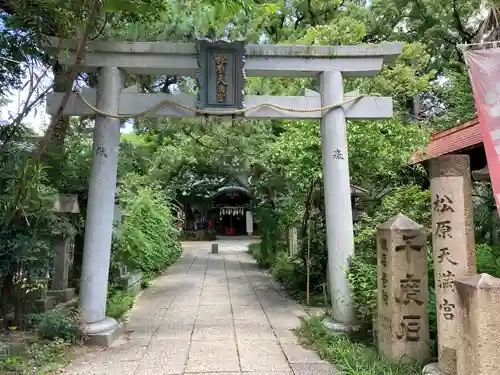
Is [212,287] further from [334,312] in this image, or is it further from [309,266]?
[334,312]

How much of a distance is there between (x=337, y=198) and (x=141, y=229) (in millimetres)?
5814

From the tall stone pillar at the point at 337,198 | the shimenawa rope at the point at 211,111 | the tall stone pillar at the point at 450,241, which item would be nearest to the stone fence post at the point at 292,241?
the tall stone pillar at the point at 337,198

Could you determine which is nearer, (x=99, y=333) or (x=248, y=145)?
(x=99, y=333)

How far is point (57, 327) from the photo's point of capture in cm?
573

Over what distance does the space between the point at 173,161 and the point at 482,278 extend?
61.9ft

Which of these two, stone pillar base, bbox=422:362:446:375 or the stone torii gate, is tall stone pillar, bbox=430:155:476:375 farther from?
the stone torii gate

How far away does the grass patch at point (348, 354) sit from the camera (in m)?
4.51

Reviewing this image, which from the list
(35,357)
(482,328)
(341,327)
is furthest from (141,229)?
(482,328)

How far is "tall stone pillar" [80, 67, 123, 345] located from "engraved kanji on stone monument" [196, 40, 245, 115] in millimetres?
1245

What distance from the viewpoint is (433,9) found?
54.0 ft

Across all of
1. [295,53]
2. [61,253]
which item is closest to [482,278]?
[295,53]

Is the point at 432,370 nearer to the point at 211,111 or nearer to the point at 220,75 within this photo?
the point at 211,111

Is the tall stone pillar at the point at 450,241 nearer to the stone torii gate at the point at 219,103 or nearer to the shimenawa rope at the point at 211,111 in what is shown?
the stone torii gate at the point at 219,103

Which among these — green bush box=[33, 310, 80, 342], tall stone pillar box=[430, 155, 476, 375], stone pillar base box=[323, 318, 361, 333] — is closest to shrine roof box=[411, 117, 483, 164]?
tall stone pillar box=[430, 155, 476, 375]
